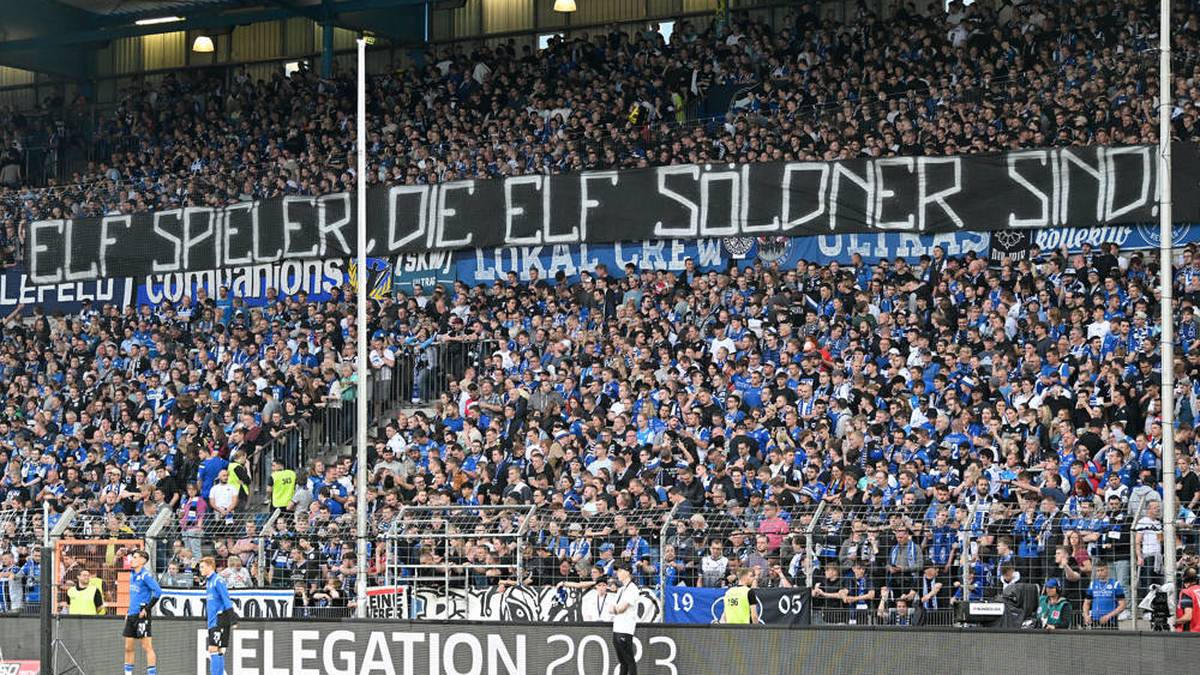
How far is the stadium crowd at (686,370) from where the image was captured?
20.6 m

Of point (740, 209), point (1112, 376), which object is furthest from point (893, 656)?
point (740, 209)

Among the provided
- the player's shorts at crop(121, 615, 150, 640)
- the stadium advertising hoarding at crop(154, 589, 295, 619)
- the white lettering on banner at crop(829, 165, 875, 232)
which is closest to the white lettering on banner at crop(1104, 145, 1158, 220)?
the white lettering on banner at crop(829, 165, 875, 232)

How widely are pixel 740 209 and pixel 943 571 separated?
10.6m

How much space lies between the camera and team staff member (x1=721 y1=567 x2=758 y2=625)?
19.7m

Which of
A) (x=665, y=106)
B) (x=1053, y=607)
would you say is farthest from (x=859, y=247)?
(x=1053, y=607)

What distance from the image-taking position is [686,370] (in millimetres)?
25922

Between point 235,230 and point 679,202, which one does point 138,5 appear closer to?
point 235,230

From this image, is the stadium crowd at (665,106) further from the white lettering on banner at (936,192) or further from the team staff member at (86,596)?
the team staff member at (86,596)

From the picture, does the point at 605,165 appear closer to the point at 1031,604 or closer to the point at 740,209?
the point at 740,209

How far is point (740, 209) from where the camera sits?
28625 mm

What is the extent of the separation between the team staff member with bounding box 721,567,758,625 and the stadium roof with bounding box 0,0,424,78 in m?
21.3

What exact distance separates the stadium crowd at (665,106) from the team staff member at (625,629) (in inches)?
443

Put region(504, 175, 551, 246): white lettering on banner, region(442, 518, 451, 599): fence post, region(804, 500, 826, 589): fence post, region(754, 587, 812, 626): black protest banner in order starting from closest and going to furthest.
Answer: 1. region(754, 587, 812, 626): black protest banner
2. region(804, 500, 826, 589): fence post
3. region(442, 518, 451, 599): fence post
4. region(504, 175, 551, 246): white lettering on banner

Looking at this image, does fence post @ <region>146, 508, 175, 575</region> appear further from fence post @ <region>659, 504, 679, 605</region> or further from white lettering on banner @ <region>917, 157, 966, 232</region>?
white lettering on banner @ <region>917, 157, 966, 232</region>
